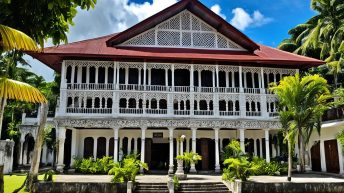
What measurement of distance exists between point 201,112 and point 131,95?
4917 mm

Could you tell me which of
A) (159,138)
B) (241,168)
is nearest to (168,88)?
(159,138)

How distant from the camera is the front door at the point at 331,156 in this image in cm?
2106

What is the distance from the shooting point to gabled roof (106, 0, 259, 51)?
76.2 feet

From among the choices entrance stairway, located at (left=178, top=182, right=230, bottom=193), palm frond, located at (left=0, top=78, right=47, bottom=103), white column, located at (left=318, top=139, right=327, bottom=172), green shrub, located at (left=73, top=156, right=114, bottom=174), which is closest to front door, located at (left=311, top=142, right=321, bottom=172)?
white column, located at (left=318, top=139, right=327, bottom=172)

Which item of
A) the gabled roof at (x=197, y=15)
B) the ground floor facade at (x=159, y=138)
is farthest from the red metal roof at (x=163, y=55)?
the ground floor facade at (x=159, y=138)

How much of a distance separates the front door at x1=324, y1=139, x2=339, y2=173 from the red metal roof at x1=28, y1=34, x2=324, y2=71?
571 centimetres

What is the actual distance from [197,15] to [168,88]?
20.7ft

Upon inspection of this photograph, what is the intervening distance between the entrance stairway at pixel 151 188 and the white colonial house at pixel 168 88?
597 cm

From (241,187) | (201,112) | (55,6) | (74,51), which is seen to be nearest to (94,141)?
(74,51)

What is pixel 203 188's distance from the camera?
50.6ft

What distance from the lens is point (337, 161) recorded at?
68.6ft

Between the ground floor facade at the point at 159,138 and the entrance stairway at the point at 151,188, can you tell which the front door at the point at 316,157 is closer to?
the ground floor facade at the point at 159,138

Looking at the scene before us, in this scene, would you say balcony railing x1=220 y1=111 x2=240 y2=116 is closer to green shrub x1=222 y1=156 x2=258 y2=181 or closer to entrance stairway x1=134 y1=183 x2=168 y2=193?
green shrub x1=222 y1=156 x2=258 y2=181

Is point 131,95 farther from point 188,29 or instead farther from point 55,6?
point 55,6
